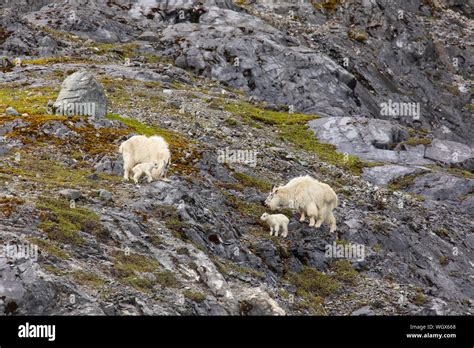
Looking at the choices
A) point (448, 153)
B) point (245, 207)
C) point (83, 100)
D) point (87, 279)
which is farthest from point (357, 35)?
point (87, 279)

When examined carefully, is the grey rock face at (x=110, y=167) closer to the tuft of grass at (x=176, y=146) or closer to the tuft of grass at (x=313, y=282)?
the tuft of grass at (x=176, y=146)

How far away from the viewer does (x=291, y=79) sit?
72438 millimetres

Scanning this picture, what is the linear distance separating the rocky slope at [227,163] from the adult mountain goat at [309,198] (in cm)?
84

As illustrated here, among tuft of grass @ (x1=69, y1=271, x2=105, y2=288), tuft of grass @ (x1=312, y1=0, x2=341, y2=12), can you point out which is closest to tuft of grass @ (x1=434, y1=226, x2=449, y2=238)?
tuft of grass @ (x1=69, y1=271, x2=105, y2=288)

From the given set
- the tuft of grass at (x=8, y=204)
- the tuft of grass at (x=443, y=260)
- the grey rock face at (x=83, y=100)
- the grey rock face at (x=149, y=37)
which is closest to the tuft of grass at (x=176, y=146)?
the grey rock face at (x=83, y=100)

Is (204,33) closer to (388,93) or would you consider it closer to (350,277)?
(388,93)

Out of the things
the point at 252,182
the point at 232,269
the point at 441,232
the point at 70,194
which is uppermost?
the point at 70,194

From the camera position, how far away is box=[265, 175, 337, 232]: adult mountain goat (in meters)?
26.5

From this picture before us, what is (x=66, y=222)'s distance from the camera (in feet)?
63.2

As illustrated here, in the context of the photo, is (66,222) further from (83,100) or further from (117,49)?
(117,49)

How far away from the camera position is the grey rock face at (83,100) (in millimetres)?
38625

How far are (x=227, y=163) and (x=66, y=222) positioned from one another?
17428mm
